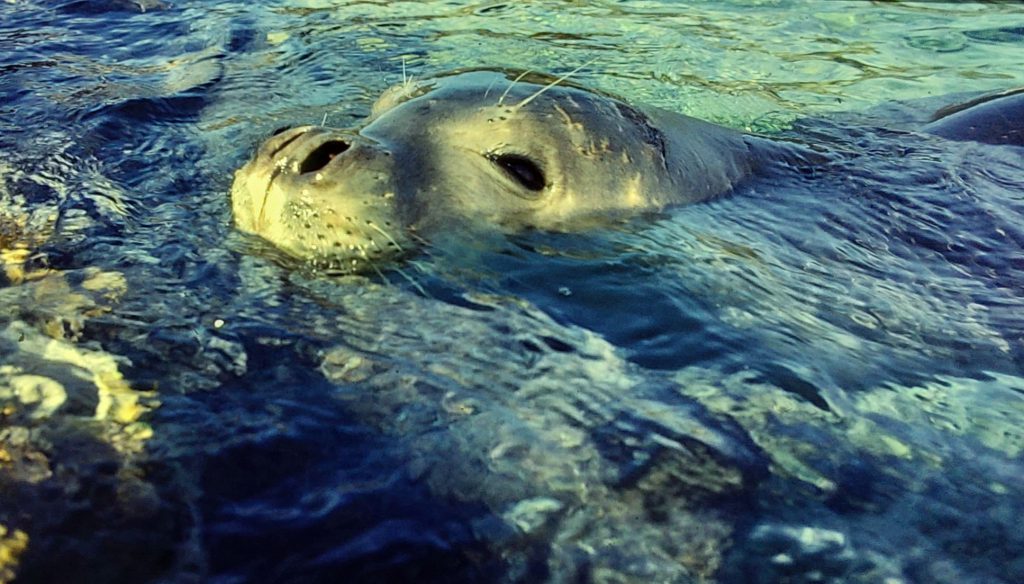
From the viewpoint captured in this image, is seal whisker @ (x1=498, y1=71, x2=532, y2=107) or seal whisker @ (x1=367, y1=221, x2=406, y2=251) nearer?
seal whisker @ (x1=367, y1=221, x2=406, y2=251)

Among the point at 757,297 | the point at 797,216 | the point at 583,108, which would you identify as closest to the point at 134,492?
the point at 757,297

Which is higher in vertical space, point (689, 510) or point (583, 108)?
point (583, 108)

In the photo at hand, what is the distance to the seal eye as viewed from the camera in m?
3.44

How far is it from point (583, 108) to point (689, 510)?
74.1 inches

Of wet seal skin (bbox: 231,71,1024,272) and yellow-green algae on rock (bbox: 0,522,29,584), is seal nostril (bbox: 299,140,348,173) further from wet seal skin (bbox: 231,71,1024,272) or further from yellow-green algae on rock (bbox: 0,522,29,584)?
yellow-green algae on rock (bbox: 0,522,29,584)

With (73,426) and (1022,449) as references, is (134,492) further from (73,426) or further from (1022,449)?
(1022,449)

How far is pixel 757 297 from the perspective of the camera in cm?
313

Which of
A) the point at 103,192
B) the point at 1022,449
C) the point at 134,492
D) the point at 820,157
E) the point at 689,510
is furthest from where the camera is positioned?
the point at 820,157

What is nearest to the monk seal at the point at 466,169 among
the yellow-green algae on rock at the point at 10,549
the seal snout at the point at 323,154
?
the seal snout at the point at 323,154

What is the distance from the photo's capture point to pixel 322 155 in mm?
3066

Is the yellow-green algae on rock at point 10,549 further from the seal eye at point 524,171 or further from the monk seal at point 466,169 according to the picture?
the seal eye at point 524,171

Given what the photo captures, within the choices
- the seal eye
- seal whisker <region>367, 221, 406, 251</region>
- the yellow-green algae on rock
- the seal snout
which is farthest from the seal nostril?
the yellow-green algae on rock

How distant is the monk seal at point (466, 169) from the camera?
9.83 ft

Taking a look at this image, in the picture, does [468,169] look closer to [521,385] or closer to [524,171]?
[524,171]
